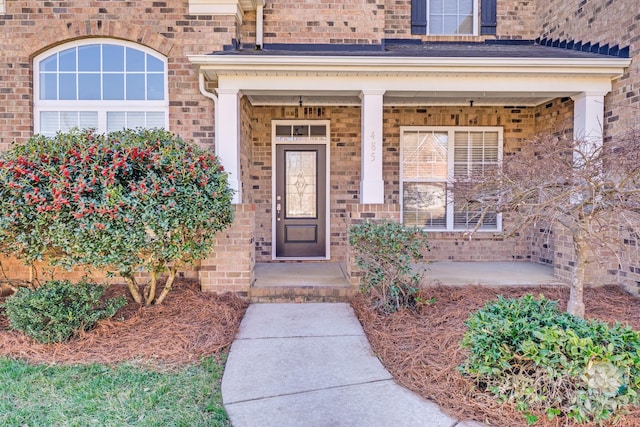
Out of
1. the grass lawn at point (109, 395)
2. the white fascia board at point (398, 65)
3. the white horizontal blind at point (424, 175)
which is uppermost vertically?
the white fascia board at point (398, 65)

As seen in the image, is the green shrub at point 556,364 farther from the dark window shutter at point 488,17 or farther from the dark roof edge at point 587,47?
the dark window shutter at point 488,17

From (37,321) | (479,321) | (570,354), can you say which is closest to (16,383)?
(37,321)

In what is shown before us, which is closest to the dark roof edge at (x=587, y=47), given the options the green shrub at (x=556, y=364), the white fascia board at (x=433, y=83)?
the white fascia board at (x=433, y=83)

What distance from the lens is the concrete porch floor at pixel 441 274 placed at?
5684 millimetres

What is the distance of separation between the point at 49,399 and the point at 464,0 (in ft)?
28.8

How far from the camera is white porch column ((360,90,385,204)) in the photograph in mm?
5574

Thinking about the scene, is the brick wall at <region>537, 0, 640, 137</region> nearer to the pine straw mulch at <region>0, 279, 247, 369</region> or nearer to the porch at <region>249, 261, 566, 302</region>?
the porch at <region>249, 261, 566, 302</region>

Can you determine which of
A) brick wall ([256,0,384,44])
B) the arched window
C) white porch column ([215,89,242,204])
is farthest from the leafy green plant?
brick wall ([256,0,384,44])

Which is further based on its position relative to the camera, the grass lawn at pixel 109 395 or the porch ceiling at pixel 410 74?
the porch ceiling at pixel 410 74

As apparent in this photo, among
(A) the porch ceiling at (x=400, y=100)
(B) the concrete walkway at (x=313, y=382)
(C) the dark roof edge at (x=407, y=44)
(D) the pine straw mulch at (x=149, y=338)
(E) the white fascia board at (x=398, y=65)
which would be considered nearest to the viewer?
(B) the concrete walkway at (x=313, y=382)

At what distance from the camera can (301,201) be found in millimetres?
7613

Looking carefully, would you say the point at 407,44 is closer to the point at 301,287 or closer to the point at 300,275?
the point at 300,275

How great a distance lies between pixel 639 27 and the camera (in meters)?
5.32

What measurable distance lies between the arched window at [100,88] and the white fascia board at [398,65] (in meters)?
1.04
